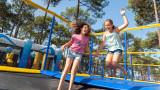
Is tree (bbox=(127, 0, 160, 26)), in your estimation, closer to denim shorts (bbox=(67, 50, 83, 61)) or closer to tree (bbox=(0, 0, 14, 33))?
denim shorts (bbox=(67, 50, 83, 61))

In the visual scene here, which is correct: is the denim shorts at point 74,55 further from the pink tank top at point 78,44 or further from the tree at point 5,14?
the tree at point 5,14

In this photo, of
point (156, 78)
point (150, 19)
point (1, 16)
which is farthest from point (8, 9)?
point (156, 78)

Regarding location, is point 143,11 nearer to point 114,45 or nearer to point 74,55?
point 114,45

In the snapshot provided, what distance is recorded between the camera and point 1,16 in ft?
36.2

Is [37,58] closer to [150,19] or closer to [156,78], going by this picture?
[150,19]

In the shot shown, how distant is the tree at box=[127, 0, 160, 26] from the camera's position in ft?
25.7

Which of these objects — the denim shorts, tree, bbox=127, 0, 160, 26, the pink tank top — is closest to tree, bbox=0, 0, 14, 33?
tree, bbox=127, 0, 160, 26

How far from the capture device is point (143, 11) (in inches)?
321

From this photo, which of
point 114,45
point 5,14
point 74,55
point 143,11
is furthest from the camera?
point 5,14

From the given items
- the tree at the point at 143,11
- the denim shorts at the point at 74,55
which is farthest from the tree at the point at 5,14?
the denim shorts at the point at 74,55

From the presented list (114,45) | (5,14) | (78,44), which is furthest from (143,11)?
(5,14)

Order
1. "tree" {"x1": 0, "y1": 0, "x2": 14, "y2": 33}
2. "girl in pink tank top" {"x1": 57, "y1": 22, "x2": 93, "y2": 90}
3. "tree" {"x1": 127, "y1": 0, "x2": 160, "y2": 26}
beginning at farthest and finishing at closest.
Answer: "tree" {"x1": 0, "y1": 0, "x2": 14, "y2": 33} → "tree" {"x1": 127, "y1": 0, "x2": 160, "y2": 26} → "girl in pink tank top" {"x1": 57, "y1": 22, "x2": 93, "y2": 90}

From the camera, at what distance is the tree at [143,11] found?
7831mm

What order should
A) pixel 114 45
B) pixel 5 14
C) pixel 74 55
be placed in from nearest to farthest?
pixel 74 55 < pixel 114 45 < pixel 5 14
